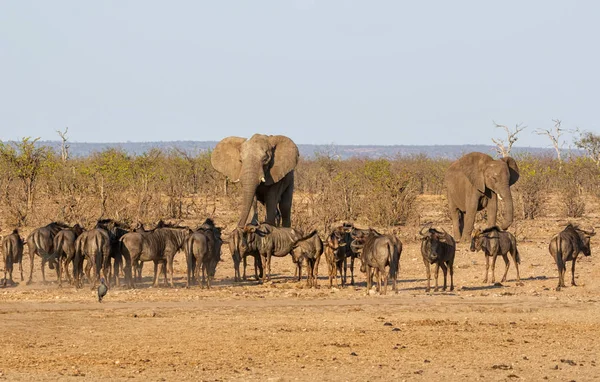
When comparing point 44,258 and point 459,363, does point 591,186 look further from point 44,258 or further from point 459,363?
point 459,363

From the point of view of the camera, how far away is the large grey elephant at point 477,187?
2756cm

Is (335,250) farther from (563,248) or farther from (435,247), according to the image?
(563,248)

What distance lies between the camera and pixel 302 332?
1469 cm

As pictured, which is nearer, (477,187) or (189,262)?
(189,262)

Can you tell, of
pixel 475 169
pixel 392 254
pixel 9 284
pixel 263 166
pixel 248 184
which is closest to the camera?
pixel 392 254

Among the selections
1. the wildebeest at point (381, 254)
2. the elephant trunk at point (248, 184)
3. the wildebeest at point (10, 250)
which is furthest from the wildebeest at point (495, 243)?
the wildebeest at point (10, 250)

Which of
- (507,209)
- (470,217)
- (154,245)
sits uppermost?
(507,209)

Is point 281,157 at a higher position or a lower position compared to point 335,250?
higher

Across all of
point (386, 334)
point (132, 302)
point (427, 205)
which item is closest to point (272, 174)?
point (132, 302)

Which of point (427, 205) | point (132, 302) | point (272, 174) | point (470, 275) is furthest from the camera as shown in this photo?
point (427, 205)

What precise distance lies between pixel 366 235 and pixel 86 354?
8048 millimetres

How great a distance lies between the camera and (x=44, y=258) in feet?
68.7

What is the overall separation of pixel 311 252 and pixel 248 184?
447 cm

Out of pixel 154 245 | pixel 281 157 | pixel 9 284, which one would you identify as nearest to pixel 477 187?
pixel 281 157
